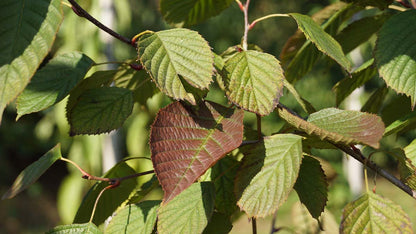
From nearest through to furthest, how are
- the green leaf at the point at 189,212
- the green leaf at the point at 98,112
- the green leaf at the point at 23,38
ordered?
the green leaf at the point at 23,38 → the green leaf at the point at 189,212 → the green leaf at the point at 98,112

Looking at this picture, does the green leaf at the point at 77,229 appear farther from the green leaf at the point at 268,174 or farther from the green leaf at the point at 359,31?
the green leaf at the point at 359,31

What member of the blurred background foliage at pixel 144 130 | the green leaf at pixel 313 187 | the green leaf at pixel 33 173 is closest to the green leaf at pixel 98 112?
the green leaf at pixel 33 173

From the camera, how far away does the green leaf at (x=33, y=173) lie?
57 centimetres

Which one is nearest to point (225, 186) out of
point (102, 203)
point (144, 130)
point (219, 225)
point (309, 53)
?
point (219, 225)

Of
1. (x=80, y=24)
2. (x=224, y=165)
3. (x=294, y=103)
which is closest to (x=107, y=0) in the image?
(x=80, y=24)

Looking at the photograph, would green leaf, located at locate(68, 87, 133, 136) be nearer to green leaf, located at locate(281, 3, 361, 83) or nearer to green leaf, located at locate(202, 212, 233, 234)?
green leaf, located at locate(202, 212, 233, 234)

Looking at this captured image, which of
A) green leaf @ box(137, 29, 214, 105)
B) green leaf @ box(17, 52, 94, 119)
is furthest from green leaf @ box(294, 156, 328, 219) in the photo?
green leaf @ box(17, 52, 94, 119)

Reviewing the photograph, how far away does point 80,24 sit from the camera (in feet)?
16.4

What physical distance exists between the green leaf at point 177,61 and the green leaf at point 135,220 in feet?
0.51

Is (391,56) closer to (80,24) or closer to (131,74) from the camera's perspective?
(131,74)

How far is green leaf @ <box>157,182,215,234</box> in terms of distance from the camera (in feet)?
1.73

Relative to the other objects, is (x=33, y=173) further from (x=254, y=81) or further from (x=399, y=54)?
(x=399, y=54)

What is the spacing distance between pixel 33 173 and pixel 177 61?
225mm

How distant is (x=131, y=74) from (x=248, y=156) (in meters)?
0.26
